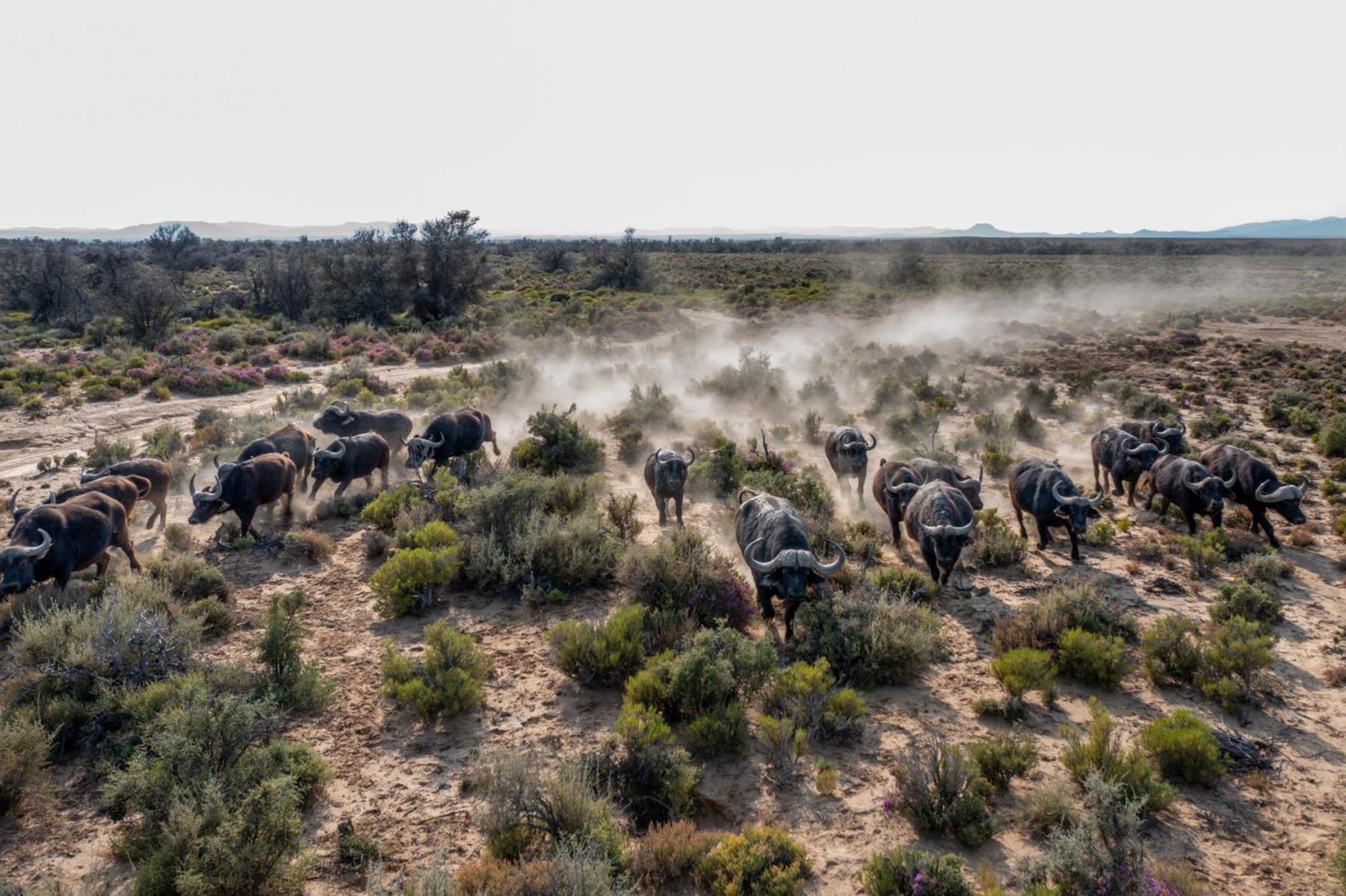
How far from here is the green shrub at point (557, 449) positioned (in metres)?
15.7

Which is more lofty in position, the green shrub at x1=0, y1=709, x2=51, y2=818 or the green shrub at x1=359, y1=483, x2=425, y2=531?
the green shrub at x1=359, y1=483, x2=425, y2=531

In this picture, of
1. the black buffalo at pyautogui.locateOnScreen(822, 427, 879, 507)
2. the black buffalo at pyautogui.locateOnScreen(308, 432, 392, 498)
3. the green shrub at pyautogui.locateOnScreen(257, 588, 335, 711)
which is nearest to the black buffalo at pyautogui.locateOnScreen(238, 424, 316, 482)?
the black buffalo at pyautogui.locateOnScreen(308, 432, 392, 498)

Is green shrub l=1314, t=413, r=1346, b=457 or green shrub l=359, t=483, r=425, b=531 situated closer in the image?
green shrub l=359, t=483, r=425, b=531

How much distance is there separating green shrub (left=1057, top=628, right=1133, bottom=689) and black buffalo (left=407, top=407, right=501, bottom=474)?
11762 mm

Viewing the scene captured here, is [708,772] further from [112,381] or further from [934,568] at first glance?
[112,381]

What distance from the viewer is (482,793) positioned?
19.4 feet

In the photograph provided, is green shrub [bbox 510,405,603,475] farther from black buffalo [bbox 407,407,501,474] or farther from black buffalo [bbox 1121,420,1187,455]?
black buffalo [bbox 1121,420,1187,455]

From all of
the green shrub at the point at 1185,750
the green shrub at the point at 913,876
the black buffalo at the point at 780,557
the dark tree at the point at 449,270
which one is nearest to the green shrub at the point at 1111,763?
the green shrub at the point at 1185,750

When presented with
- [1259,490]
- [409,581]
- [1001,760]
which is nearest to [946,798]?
[1001,760]

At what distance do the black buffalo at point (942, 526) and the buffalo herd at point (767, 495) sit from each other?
2 centimetres

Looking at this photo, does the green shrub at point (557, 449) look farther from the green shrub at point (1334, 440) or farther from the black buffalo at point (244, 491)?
the green shrub at point (1334, 440)

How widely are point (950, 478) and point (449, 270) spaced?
35.4 metres

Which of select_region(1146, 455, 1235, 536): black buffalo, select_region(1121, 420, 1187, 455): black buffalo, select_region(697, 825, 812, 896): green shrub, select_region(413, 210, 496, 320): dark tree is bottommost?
select_region(697, 825, 812, 896): green shrub

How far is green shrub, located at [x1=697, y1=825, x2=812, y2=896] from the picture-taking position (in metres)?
4.92
